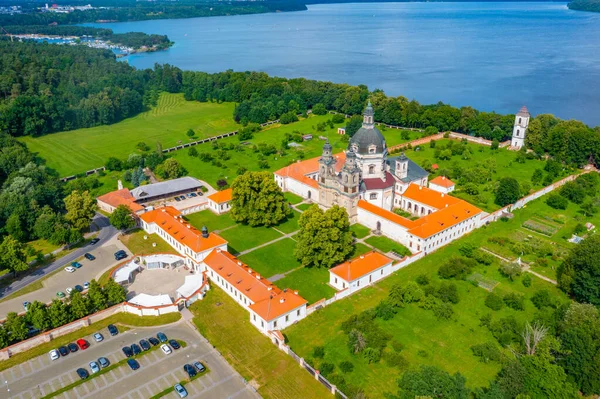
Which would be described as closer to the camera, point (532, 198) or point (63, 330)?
point (63, 330)

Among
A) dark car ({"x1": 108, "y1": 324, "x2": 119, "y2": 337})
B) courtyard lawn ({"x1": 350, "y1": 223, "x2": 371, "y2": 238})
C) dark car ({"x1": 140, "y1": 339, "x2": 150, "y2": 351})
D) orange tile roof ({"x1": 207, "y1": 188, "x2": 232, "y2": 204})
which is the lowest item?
courtyard lawn ({"x1": 350, "y1": 223, "x2": 371, "y2": 238})

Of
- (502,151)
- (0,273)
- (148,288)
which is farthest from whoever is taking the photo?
(502,151)

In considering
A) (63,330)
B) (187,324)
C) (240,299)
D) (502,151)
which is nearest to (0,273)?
(63,330)

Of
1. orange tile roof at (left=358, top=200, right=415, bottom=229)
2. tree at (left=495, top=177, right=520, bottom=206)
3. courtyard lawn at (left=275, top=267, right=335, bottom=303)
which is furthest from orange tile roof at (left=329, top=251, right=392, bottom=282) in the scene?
tree at (left=495, top=177, right=520, bottom=206)

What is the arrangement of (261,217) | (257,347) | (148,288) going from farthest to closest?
1. (261,217)
2. (148,288)
3. (257,347)

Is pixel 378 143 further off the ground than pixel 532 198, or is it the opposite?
pixel 378 143

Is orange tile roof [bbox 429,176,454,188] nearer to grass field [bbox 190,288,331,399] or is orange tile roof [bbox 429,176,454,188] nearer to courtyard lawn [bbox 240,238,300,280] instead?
courtyard lawn [bbox 240,238,300,280]

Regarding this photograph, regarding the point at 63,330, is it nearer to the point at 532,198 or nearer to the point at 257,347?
the point at 257,347
